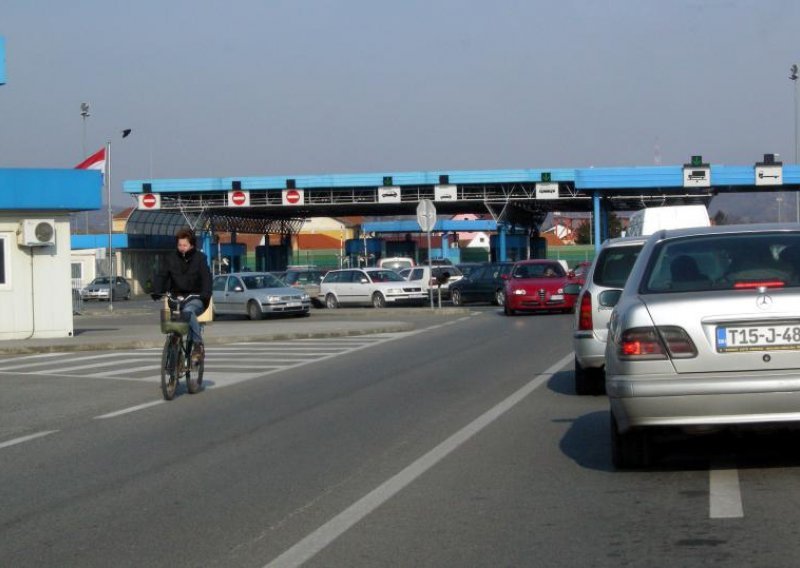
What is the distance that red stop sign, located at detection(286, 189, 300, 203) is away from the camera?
6191 centimetres

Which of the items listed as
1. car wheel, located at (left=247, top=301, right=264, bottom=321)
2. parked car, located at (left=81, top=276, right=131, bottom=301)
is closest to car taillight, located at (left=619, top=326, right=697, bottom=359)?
car wheel, located at (left=247, top=301, right=264, bottom=321)

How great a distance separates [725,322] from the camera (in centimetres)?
724

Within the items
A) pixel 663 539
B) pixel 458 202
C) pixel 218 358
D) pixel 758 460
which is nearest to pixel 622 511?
pixel 663 539

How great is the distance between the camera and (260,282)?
112ft

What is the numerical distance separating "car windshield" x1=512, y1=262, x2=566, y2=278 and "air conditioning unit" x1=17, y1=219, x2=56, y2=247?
13667 millimetres

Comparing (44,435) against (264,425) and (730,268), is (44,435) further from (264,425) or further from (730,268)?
(730,268)

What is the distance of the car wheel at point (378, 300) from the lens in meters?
39.3

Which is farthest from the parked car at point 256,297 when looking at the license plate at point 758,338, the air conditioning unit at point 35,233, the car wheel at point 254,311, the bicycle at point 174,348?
the license plate at point 758,338

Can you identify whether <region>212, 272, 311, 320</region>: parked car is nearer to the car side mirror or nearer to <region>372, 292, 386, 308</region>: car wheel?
<region>372, 292, 386, 308</region>: car wheel

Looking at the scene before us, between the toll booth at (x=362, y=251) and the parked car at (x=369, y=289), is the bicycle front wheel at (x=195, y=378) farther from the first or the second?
the toll booth at (x=362, y=251)

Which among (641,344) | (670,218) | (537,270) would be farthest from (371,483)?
(537,270)

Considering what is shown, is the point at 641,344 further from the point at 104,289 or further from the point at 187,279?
the point at 104,289

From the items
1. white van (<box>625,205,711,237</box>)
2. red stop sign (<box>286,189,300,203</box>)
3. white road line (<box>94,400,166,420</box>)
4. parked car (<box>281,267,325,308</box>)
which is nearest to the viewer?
white road line (<box>94,400,166,420</box>)

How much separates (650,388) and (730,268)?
3.91 ft
